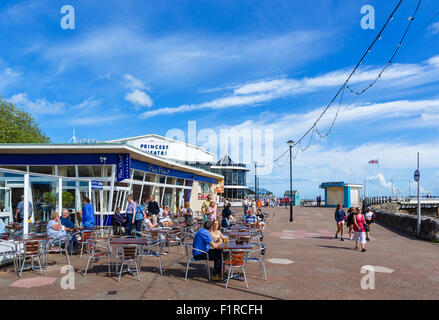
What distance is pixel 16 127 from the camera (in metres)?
39.6

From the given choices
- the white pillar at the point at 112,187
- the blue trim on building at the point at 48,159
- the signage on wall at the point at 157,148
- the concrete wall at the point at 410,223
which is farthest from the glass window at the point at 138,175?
the signage on wall at the point at 157,148

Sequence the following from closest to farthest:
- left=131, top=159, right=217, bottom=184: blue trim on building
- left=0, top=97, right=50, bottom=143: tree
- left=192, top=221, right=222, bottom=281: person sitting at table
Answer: left=192, top=221, right=222, bottom=281: person sitting at table → left=131, top=159, right=217, bottom=184: blue trim on building → left=0, top=97, right=50, bottom=143: tree

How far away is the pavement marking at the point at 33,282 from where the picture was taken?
21.5 ft

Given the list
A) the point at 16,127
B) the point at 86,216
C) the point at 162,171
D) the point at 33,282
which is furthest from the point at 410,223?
the point at 16,127

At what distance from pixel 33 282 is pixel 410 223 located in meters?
16.9

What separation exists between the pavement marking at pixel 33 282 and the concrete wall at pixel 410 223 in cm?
1384

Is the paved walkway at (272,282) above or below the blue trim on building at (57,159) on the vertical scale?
below

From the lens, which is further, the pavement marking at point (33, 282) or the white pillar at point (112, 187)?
the white pillar at point (112, 187)

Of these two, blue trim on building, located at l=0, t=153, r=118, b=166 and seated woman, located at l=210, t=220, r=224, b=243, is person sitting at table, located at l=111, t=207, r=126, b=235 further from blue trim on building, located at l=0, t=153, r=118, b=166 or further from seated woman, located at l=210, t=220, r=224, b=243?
seated woman, located at l=210, t=220, r=224, b=243

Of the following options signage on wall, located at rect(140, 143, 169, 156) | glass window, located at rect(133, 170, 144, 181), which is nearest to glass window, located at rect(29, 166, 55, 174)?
glass window, located at rect(133, 170, 144, 181)

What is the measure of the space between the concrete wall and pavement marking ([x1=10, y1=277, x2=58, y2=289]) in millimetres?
13843

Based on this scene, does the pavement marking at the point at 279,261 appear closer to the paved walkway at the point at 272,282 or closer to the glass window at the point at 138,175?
the paved walkway at the point at 272,282

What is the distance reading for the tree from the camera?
1494 inches

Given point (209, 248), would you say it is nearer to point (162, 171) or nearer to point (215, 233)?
point (215, 233)
